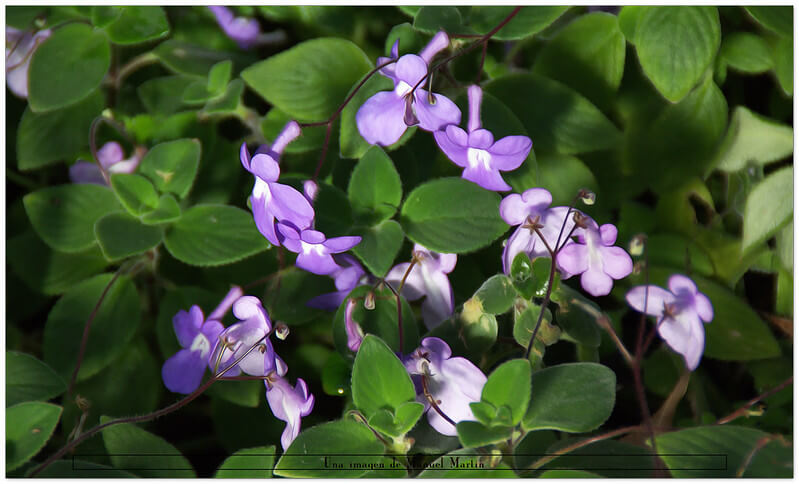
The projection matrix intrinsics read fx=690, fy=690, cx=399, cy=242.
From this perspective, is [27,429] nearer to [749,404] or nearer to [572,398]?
[572,398]

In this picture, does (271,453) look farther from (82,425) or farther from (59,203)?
(59,203)

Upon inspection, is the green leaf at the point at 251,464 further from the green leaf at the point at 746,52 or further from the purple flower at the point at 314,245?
the green leaf at the point at 746,52

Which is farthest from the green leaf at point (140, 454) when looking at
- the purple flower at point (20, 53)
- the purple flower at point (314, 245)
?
the purple flower at point (20, 53)

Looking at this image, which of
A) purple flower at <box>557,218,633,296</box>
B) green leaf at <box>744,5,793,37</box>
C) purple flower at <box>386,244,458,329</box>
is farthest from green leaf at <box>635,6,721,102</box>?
purple flower at <box>386,244,458,329</box>

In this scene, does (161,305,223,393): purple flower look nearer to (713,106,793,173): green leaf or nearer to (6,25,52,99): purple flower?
(6,25,52,99): purple flower

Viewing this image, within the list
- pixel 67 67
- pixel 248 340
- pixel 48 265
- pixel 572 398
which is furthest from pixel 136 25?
pixel 572 398

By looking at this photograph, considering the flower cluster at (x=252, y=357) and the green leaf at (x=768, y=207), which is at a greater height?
the green leaf at (x=768, y=207)
